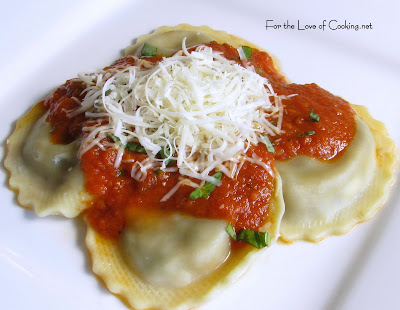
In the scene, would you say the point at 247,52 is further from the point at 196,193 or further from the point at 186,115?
the point at 196,193

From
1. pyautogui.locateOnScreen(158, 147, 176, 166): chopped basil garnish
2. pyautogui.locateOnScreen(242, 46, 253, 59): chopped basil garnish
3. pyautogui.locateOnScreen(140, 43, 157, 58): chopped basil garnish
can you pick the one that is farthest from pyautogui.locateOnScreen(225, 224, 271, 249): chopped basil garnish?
pyautogui.locateOnScreen(140, 43, 157, 58): chopped basil garnish

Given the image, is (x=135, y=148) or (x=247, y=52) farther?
(x=247, y=52)

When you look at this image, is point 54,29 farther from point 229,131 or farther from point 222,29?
point 229,131

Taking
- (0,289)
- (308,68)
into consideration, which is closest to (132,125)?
(0,289)

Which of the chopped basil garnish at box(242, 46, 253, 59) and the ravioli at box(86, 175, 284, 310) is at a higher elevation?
the chopped basil garnish at box(242, 46, 253, 59)

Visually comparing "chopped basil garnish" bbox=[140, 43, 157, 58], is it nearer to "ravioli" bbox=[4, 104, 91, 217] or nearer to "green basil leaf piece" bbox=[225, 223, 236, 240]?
"ravioli" bbox=[4, 104, 91, 217]

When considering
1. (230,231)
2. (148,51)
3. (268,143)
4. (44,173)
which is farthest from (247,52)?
(44,173)

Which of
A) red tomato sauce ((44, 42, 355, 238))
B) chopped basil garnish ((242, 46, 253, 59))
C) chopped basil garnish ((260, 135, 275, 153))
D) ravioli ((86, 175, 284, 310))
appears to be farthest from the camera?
chopped basil garnish ((242, 46, 253, 59))

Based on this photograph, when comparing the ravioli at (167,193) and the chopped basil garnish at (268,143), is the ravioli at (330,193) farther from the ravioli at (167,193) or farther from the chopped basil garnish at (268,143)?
the chopped basil garnish at (268,143)
